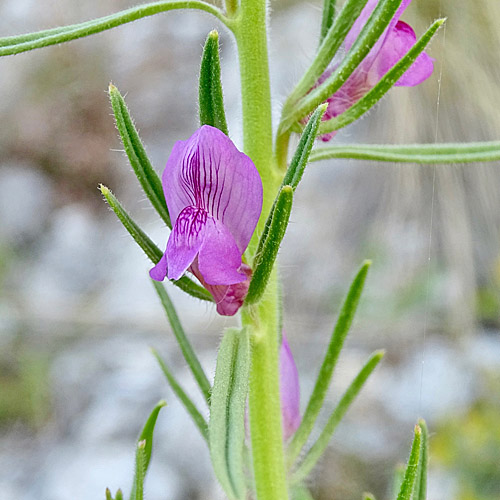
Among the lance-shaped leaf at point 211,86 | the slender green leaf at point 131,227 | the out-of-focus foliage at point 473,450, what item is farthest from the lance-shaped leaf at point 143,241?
the out-of-focus foliage at point 473,450

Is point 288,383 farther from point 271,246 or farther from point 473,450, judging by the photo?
point 473,450

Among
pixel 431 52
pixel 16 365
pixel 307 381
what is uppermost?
pixel 431 52

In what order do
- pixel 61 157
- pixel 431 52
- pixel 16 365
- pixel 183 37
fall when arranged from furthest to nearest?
pixel 183 37
pixel 61 157
pixel 16 365
pixel 431 52

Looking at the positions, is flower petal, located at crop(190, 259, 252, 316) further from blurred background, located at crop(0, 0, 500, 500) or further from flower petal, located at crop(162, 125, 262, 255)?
blurred background, located at crop(0, 0, 500, 500)

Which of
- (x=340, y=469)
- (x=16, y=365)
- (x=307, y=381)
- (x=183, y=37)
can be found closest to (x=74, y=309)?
(x=16, y=365)

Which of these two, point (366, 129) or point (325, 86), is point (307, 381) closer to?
point (366, 129)

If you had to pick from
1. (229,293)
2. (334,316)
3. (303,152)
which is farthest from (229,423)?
(334,316)

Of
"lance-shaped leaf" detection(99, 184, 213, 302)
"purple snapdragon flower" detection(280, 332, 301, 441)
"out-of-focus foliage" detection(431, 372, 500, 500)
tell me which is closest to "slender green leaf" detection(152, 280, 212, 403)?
"purple snapdragon flower" detection(280, 332, 301, 441)
